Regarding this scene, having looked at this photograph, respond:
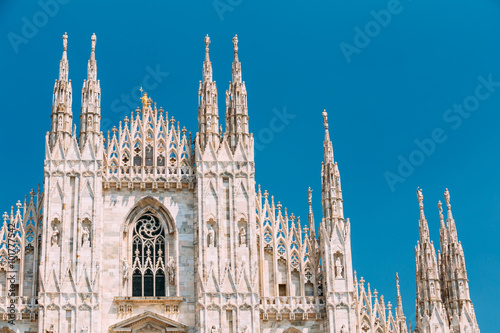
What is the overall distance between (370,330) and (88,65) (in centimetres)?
1411

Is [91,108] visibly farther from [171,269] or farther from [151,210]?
[171,269]

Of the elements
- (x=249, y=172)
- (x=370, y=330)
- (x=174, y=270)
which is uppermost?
(x=249, y=172)

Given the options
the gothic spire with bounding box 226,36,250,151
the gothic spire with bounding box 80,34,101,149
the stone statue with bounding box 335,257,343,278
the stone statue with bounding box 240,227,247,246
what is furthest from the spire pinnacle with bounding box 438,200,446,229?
the gothic spire with bounding box 80,34,101,149

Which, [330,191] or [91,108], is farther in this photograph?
[91,108]

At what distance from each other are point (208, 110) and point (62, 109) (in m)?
5.27

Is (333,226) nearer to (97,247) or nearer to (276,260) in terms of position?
(276,260)

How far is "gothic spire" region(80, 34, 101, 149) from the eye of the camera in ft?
121

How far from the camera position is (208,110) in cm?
3759

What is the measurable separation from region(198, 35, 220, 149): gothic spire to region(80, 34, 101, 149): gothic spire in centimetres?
370

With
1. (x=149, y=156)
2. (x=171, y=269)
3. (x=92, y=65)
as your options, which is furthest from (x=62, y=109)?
(x=171, y=269)

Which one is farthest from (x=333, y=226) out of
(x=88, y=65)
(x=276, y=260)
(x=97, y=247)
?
(x=88, y=65)

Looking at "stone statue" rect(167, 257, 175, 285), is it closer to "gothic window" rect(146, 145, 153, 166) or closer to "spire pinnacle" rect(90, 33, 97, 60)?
"gothic window" rect(146, 145, 153, 166)

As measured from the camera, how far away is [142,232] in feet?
120

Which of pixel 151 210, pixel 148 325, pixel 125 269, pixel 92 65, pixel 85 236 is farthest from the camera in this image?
pixel 92 65
